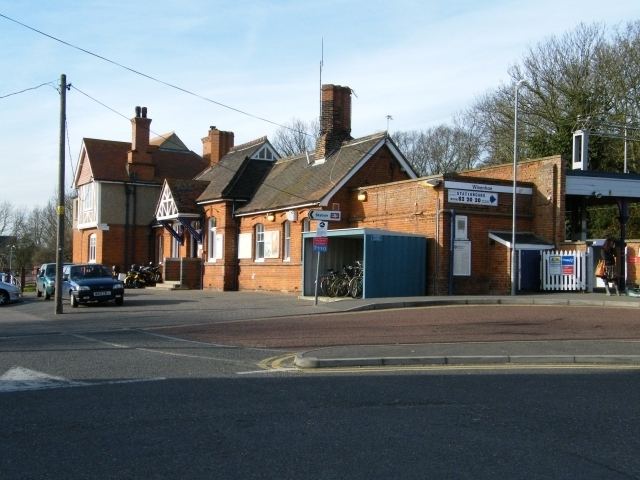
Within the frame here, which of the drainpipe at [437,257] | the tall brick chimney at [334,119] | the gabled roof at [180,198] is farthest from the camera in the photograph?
the gabled roof at [180,198]

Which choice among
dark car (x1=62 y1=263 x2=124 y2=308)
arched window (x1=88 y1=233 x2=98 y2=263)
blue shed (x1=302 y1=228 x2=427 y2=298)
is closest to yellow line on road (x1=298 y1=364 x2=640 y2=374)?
blue shed (x1=302 y1=228 x2=427 y2=298)

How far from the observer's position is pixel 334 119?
108ft

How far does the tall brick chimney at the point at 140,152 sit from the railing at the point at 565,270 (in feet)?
90.4

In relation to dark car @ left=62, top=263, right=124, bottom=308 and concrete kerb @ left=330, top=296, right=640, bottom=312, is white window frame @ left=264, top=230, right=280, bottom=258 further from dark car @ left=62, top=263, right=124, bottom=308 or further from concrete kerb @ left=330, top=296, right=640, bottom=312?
concrete kerb @ left=330, top=296, right=640, bottom=312

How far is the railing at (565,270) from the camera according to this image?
25594mm

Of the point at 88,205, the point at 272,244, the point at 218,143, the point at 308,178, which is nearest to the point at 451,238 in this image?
the point at 308,178

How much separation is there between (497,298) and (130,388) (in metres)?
16.3

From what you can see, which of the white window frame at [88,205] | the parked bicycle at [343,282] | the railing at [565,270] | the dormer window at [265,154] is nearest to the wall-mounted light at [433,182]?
the parked bicycle at [343,282]

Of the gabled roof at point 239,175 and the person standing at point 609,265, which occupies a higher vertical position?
the gabled roof at point 239,175

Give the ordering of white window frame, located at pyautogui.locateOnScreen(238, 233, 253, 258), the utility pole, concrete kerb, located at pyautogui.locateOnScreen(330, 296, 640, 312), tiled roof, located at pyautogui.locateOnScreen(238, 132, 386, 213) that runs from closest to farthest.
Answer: concrete kerb, located at pyautogui.locateOnScreen(330, 296, 640, 312) → the utility pole → tiled roof, located at pyautogui.locateOnScreen(238, 132, 386, 213) → white window frame, located at pyautogui.locateOnScreen(238, 233, 253, 258)

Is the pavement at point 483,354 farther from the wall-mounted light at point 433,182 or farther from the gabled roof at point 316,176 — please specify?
the gabled roof at point 316,176

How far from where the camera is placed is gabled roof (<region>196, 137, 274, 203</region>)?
35.5 metres

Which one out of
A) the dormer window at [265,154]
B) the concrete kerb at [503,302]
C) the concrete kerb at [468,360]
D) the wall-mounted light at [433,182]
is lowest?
the concrete kerb at [468,360]

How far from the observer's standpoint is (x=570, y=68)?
4034cm
